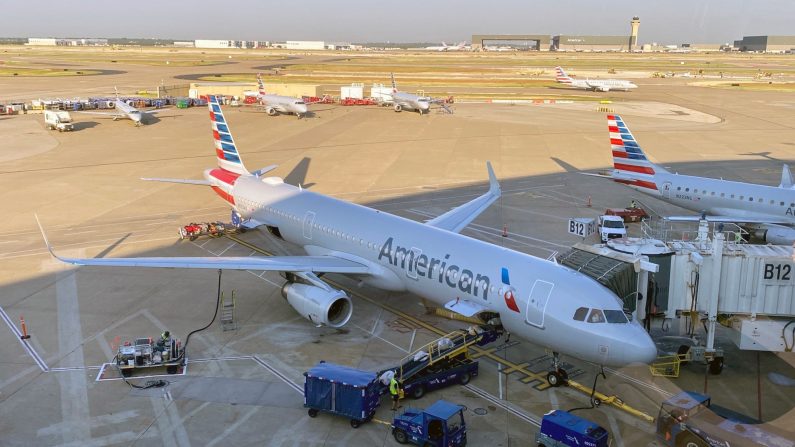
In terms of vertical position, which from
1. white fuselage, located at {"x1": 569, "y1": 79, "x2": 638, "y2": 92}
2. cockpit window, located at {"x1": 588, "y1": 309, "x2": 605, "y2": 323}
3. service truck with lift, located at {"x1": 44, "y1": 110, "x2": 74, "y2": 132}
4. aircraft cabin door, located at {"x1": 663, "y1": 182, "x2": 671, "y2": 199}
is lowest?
cockpit window, located at {"x1": 588, "y1": 309, "x2": 605, "y2": 323}

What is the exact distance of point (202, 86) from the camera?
424ft

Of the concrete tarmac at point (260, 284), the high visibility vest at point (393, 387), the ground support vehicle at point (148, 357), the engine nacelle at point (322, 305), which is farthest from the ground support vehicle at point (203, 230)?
the high visibility vest at point (393, 387)

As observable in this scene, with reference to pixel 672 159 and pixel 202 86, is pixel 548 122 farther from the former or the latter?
pixel 202 86

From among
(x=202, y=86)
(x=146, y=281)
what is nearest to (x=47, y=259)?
(x=146, y=281)

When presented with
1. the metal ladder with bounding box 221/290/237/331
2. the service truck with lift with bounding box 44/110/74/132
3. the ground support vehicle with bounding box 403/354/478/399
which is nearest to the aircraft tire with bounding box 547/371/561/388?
the ground support vehicle with bounding box 403/354/478/399

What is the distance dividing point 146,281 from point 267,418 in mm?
15716

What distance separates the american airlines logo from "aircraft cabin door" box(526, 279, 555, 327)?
1993 millimetres

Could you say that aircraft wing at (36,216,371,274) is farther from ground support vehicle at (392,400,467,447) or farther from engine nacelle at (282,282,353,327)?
ground support vehicle at (392,400,467,447)

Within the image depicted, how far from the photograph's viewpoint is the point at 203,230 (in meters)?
40.6

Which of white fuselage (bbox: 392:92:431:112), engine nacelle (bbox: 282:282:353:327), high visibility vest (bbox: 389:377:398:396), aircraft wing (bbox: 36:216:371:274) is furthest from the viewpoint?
white fuselage (bbox: 392:92:431:112)

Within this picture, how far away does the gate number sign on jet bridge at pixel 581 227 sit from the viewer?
39.1 metres

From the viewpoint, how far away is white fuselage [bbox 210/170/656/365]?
2069 cm

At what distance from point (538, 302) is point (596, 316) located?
2.06 m

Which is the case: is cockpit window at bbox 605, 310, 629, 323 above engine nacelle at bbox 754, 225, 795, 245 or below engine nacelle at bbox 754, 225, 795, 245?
Result: above
